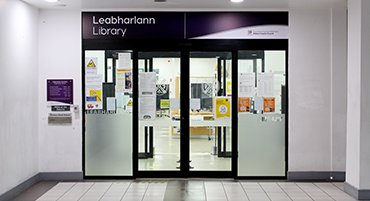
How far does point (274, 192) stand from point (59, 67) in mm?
4070

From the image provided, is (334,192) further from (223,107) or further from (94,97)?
(94,97)

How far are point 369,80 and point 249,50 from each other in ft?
7.14

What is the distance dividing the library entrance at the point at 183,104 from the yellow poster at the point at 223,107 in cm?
2

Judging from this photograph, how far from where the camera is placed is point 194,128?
797 cm

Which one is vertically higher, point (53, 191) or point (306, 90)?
point (306, 90)

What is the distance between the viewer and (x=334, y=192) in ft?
22.8

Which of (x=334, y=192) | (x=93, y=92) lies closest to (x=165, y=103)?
(x=93, y=92)

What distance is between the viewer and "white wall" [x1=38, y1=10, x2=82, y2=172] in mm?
7820

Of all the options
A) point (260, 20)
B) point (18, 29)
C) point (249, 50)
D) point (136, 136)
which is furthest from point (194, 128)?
point (18, 29)

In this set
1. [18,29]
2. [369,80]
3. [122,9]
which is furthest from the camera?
[122,9]

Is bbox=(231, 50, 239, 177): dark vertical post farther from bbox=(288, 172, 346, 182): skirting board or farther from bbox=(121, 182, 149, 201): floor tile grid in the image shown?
bbox=(121, 182, 149, 201): floor tile grid

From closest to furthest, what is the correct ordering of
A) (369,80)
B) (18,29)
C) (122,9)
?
(369,80) → (18,29) → (122,9)

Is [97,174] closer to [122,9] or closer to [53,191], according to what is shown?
[53,191]

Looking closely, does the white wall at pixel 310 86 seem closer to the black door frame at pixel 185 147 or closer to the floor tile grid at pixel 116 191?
the black door frame at pixel 185 147
